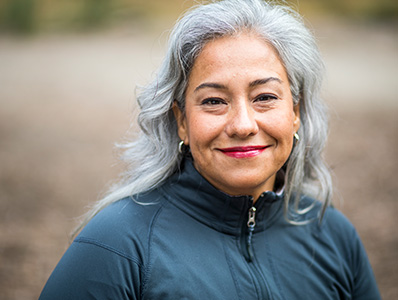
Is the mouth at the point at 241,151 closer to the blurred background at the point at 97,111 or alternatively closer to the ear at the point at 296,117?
the ear at the point at 296,117

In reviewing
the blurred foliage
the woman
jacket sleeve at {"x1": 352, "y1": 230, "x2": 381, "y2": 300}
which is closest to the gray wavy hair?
the woman

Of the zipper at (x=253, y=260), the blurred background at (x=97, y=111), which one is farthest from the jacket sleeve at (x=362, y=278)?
the zipper at (x=253, y=260)

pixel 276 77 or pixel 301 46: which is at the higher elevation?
pixel 301 46

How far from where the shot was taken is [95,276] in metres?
1.80

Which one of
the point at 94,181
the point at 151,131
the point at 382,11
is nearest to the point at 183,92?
the point at 151,131

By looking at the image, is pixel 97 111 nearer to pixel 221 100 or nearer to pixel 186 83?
pixel 186 83

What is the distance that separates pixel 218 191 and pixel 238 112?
0.37 m

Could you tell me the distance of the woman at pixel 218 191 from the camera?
1877 millimetres

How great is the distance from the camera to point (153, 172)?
2225 mm

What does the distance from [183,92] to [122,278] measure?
0.90m

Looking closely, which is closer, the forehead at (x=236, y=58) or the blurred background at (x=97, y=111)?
the forehead at (x=236, y=58)

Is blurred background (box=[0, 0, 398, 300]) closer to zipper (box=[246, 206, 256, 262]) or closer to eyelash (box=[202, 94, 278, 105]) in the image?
eyelash (box=[202, 94, 278, 105])

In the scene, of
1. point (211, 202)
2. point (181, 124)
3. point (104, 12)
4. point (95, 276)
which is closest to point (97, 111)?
point (181, 124)

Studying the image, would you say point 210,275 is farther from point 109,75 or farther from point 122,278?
point 109,75
